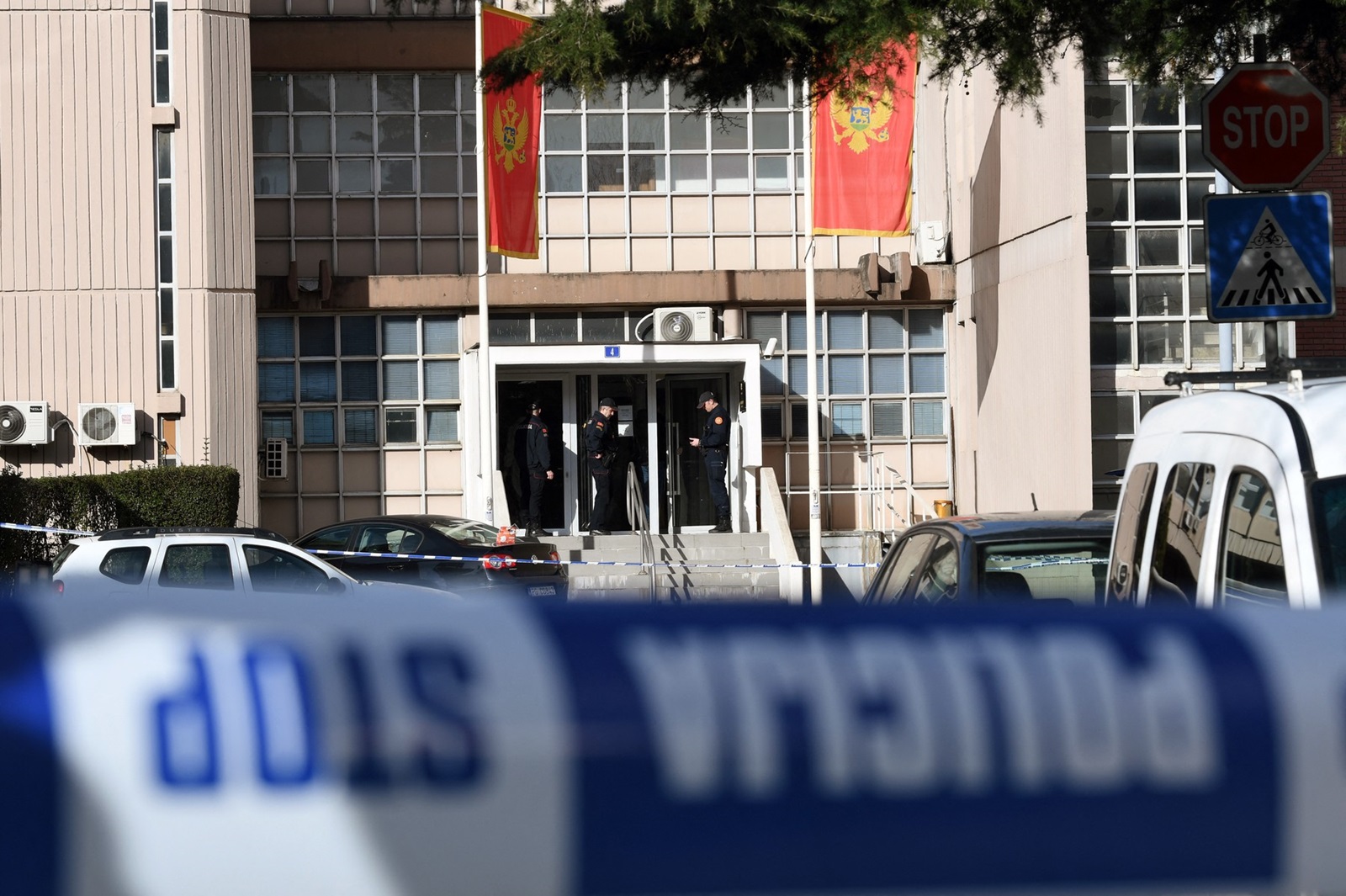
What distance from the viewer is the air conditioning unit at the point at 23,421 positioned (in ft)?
75.7

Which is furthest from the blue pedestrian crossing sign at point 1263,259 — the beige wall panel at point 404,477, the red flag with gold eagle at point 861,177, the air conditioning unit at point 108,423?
the beige wall panel at point 404,477

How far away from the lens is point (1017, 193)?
21875 millimetres

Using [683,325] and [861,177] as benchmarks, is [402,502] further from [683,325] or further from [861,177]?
[861,177]

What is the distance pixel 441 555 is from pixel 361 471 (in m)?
8.69

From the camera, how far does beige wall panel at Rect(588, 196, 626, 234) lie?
26453 millimetres

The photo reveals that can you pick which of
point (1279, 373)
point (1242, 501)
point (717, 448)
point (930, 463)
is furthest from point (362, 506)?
point (1242, 501)

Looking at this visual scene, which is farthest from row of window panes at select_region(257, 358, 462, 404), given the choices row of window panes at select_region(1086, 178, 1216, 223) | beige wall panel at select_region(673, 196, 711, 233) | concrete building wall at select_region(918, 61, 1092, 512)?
row of window panes at select_region(1086, 178, 1216, 223)

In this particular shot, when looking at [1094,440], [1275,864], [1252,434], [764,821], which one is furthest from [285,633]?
[1094,440]

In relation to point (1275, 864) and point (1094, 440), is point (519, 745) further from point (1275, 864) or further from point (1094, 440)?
point (1094, 440)

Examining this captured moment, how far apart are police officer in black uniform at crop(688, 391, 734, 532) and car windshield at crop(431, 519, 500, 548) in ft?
16.8

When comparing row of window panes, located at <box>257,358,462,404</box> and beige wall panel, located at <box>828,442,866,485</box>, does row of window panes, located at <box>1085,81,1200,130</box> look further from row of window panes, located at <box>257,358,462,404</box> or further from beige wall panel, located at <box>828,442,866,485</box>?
row of window panes, located at <box>257,358,462,404</box>

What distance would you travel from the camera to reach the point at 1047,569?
7.59 m

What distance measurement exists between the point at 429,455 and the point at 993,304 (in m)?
9.79

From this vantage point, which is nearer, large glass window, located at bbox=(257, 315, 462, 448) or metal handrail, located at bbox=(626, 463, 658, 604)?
metal handrail, located at bbox=(626, 463, 658, 604)
